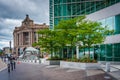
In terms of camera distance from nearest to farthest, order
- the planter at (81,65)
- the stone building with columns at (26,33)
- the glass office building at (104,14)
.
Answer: the planter at (81,65)
the glass office building at (104,14)
the stone building with columns at (26,33)

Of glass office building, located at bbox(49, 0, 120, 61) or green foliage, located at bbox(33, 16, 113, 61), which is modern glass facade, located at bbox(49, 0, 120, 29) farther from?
green foliage, located at bbox(33, 16, 113, 61)

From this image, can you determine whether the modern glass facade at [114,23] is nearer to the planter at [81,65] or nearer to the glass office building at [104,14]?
the glass office building at [104,14]

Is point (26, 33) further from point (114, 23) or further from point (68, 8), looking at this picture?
point (114, 23)

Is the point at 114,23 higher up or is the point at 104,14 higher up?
the point at 104,14

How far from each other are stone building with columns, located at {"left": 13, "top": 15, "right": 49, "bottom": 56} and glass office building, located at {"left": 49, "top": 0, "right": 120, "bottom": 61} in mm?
69470

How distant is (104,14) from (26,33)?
301ft

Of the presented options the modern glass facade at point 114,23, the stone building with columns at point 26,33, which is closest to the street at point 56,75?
the modern glass facade at point 114,23

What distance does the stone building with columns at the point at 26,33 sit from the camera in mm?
118375

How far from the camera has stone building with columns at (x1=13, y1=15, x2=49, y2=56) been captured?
388ft

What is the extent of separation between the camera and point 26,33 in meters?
122

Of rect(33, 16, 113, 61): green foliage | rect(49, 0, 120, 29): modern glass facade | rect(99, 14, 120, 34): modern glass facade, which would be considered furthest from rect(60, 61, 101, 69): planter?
rect(49, 0, 120, 29): modern glass facade

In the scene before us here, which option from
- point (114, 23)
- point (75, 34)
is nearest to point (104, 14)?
point (114, 23)

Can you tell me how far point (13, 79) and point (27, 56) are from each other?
143ft

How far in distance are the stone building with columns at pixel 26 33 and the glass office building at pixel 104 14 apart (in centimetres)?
6947
